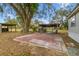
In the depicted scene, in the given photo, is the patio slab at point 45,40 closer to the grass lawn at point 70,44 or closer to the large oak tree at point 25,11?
the grass lawn at point 70,44

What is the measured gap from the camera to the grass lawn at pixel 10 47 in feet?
14.0

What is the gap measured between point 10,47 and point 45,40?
773 mm

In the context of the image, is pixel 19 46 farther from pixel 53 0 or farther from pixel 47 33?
pixel 53 0

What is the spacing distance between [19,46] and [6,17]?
2.25 ft

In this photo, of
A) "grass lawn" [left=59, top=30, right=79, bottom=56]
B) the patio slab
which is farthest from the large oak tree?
"grass lawn" [left=59, top=30, right=79, bottom=56]

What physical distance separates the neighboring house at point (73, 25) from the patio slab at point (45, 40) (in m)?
0.28

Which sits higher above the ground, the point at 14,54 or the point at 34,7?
the point at 34,7

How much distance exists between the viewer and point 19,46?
169 inches

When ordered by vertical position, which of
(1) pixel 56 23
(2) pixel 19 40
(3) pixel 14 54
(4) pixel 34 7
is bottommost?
(3) pixel 14 54

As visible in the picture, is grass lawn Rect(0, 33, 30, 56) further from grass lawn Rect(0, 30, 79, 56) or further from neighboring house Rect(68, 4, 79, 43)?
neighboring house Rect(68, 4, 79, 43)

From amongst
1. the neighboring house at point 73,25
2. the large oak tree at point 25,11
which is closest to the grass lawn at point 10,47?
the large oak tree at point 25,11

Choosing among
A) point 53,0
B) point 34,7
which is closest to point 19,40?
point 34,7

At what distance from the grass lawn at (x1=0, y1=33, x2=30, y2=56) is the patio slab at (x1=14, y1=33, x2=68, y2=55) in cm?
11

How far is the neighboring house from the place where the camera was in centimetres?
426
